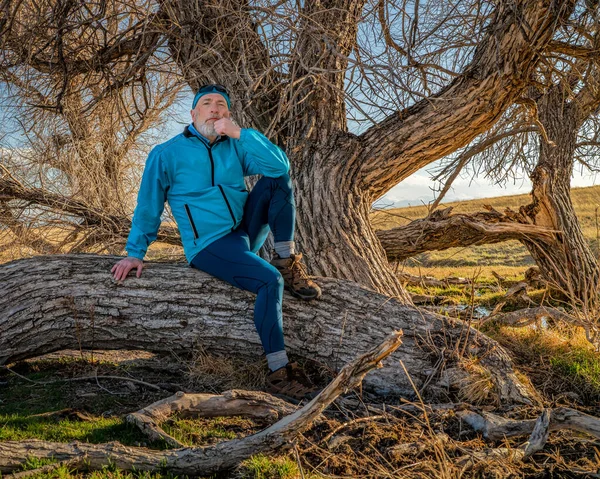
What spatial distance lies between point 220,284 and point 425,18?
4.09 meters

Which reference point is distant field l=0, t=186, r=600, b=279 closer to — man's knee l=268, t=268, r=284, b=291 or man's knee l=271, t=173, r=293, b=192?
man's knee l=268, t=268, r=284, b=291

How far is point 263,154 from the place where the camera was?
412cm

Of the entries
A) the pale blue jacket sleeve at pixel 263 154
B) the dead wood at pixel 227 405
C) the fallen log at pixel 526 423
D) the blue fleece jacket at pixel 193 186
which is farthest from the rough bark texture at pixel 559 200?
the dead wood at pixel 227 405

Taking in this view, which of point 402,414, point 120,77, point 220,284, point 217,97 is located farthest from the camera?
point 120,77

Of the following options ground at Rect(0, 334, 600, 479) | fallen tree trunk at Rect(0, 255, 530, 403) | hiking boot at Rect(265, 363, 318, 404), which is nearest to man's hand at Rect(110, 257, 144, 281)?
fallen tree trunk at Rect(0, 255, 530, 403)

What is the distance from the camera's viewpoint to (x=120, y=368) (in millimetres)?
4922

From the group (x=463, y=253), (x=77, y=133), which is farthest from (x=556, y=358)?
(x=463, y=253)

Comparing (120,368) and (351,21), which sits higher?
(351,21)

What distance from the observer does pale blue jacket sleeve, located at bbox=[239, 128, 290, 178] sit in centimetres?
404

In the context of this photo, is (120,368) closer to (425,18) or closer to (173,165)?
(173,165)

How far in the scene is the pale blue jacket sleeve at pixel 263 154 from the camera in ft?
13.2

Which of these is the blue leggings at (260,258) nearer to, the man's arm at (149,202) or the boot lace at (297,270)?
the boot lace at (297,270)

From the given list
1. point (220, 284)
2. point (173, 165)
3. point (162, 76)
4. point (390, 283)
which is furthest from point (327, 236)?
point (162, 76)

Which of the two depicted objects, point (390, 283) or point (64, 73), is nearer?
point (390, 283)
